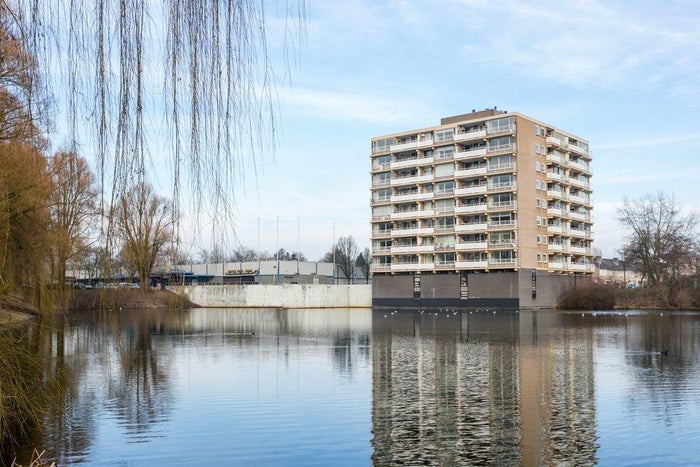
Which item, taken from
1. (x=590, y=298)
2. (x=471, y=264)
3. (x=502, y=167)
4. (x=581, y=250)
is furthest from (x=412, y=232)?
(x=590, y=298)

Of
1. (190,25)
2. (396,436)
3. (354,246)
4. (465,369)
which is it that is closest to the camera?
(190,25)

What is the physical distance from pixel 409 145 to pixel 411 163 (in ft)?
10.2

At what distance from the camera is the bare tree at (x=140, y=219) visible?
15.9 feet

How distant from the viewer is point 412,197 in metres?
112

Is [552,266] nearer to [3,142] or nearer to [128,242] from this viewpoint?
[3,142]

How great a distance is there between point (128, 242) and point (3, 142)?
16784 mm

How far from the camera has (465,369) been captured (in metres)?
27.2

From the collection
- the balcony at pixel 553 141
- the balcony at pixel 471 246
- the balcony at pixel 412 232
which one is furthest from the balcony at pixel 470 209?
the balcony at pixel 553 141

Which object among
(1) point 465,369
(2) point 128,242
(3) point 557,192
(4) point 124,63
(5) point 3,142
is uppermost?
(3) point 557,192

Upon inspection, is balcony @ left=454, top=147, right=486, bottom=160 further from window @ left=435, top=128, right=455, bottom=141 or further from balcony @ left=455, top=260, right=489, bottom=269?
balcony @ left=455, top=260, right=489, bottom=269

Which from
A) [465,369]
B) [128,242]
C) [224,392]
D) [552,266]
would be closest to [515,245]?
[552,266]

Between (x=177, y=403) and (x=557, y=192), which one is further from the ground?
(x=557, y=192)

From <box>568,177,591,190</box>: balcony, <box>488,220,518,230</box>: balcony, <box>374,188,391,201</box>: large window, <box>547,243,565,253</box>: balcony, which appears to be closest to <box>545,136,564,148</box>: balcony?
<box>568,177,591,190</box>: balcony

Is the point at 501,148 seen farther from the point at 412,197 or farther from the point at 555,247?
the point at 555,247
